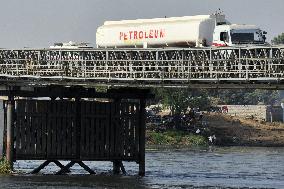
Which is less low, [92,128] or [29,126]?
[29,126]

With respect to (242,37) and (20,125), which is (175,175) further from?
(20,125)

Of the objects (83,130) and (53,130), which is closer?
(53,130)

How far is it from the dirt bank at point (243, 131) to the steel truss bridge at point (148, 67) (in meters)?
74.9

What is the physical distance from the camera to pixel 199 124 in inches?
6511

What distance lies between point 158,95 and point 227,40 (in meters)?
92.2

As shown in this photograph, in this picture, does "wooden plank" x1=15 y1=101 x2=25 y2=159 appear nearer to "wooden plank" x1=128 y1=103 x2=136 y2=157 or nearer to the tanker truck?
"wooden plank" x1=128 y1=103 x2=136 y2=157

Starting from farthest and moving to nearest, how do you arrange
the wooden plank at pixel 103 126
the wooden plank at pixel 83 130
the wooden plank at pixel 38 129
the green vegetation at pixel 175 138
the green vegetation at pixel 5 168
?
the green vegetation at pixel 175 138 → the wooden plank at pixel 103 126 → the wooden plank at pixel 83 130 → the wooden plank at pixel 38 129 → the green vegetation at pixel 5 168

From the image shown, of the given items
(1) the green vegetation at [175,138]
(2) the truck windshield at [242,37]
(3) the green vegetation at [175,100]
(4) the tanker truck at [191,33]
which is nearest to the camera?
(2) the truck windshield at [242,37]

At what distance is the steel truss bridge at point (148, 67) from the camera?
231 feet

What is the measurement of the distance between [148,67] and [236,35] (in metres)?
7.84

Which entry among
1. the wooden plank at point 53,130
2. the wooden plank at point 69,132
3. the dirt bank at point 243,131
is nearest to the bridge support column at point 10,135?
the wooden plank at point 53,130

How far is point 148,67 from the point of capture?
7806cm

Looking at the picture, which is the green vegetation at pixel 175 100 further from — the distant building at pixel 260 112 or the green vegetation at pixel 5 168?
the green vegetation at pixel 5 168

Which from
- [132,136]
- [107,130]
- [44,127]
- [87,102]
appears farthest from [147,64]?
[44,127]
